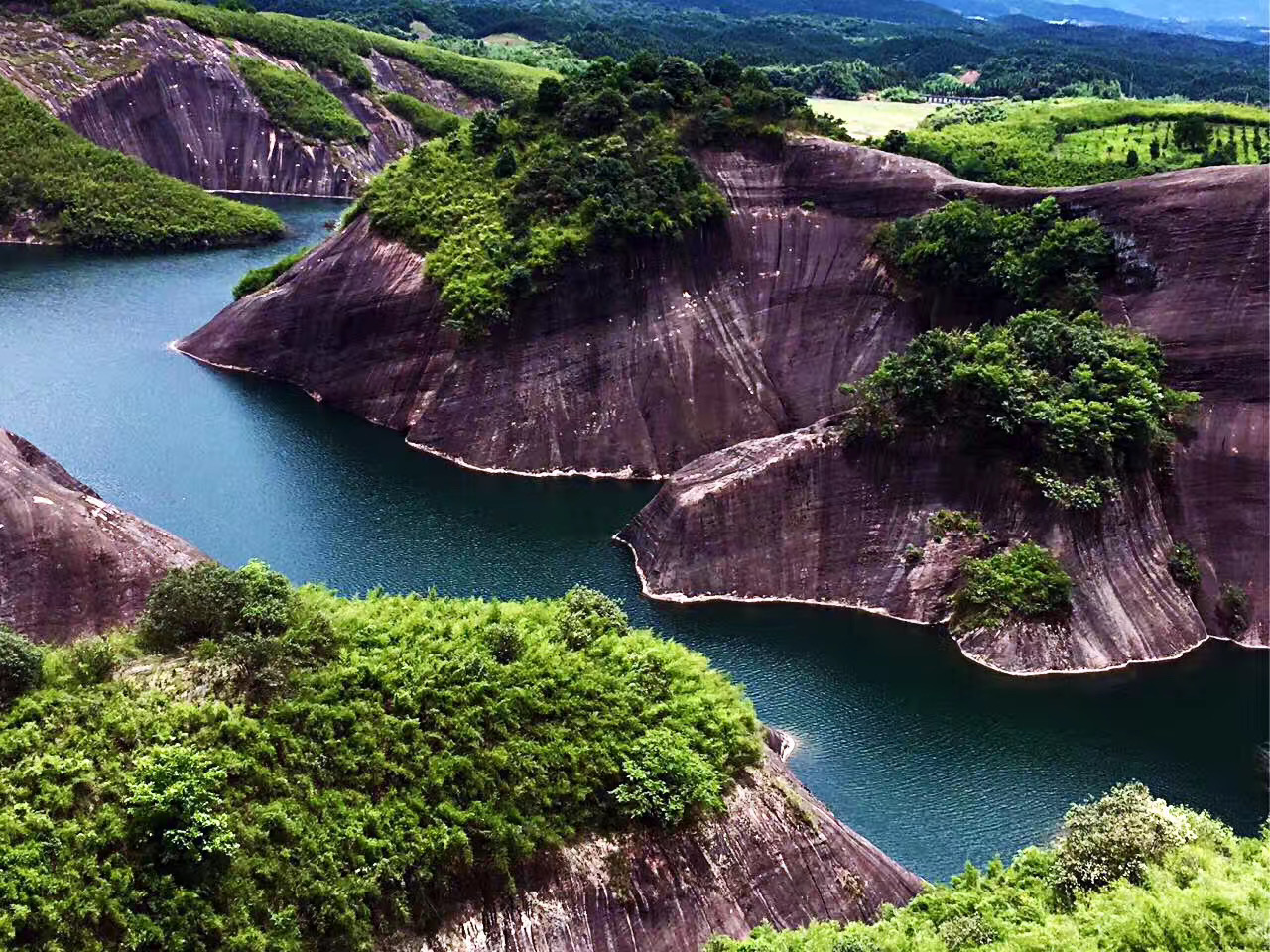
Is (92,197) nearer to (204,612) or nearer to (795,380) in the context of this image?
(795,380)

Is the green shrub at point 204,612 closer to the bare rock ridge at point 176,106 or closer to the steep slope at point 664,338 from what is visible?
the steep slope at point 664,338

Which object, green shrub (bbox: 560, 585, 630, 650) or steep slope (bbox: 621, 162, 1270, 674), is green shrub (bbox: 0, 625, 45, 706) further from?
steep slope (bbox: 621, 162, 1270, 674)

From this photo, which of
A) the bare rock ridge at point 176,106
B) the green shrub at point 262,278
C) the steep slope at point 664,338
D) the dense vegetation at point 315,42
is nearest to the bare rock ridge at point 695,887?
the steep slope at point 664,338

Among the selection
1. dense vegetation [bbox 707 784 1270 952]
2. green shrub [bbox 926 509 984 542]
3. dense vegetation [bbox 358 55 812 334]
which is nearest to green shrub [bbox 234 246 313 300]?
dense vegetation [bbox 358 55 812 334]

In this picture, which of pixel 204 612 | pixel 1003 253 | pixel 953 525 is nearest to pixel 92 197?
pixel 1003 253

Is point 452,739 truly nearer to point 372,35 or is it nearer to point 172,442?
point 172,442

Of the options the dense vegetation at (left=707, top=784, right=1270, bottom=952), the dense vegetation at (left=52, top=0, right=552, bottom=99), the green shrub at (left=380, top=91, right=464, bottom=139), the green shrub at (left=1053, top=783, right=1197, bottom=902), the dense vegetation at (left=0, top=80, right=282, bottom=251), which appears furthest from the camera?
the green shrub at (left=380, top=91, right=464, bottom=139)
